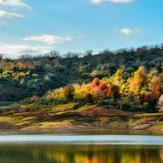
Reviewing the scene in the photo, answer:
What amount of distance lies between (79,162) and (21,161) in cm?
817

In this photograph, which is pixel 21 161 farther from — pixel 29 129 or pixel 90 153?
pixel 29 129

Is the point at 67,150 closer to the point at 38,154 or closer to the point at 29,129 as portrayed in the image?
the point at 38,154

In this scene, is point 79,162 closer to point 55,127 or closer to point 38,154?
point 38,154

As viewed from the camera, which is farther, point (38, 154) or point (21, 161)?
point (38, 154)

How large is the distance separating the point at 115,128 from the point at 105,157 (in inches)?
4820

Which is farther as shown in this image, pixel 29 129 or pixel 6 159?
pixel 29 129

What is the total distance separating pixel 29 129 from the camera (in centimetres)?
19938

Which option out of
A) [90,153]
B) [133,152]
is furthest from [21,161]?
[133,152]

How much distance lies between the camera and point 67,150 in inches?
3548

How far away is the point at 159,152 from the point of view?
270ft

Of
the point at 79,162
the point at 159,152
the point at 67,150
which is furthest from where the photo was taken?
the point at 67,150

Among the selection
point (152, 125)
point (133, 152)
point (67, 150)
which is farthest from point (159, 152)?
point (152, 125)

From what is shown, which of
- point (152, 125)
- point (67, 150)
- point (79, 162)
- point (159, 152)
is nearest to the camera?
point (79, 162)

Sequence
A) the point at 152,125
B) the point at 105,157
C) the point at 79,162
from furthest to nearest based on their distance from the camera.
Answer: the point at 152,125 → the point at 105,157 → the point at 79,162
